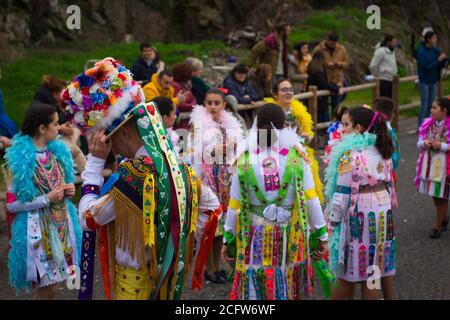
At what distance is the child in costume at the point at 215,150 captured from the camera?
7134 mm

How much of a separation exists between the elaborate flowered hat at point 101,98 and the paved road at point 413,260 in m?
2.78

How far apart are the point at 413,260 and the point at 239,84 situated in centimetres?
423

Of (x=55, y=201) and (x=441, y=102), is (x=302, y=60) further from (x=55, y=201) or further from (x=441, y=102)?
(x=55, y=201)

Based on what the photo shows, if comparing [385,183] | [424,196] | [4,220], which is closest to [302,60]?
[424,196]

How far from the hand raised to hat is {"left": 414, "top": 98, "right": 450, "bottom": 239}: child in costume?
5.17 metres

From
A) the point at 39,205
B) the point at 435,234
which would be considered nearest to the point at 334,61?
the point at 435,234

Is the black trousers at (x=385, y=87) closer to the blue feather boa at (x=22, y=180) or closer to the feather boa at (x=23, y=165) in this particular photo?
the blue feather boa at (x=22, y=180)

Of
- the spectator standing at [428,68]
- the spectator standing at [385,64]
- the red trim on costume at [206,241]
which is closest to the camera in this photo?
the red trim on costume at [206,241]

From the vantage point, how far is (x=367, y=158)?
5.96 m

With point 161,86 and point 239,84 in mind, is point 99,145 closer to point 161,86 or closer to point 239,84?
point 161,86

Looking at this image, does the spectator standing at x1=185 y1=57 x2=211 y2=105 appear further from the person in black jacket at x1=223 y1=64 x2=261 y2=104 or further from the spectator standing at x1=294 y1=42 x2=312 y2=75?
the spectator standing at x1=294 y1=42 x2=312 y2=75

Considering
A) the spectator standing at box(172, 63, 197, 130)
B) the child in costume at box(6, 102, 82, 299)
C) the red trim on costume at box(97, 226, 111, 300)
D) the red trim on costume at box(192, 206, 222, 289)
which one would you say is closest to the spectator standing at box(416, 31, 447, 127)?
the spectator standing at box(172, 63, 197, 130)

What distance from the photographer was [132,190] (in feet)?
13.8

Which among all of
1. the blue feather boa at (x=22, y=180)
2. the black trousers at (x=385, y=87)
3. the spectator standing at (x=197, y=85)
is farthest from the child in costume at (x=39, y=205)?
the black trousers at (x=385, y=87)
